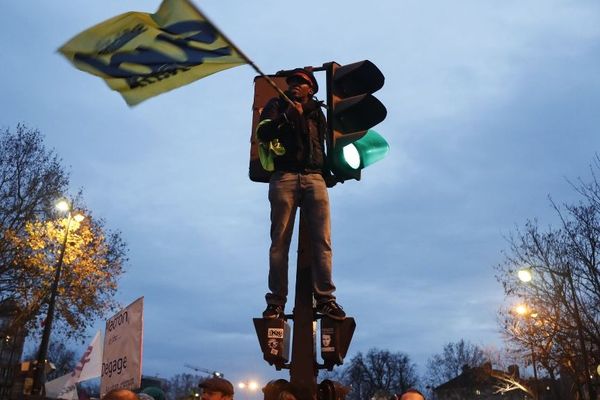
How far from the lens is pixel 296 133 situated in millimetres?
4539

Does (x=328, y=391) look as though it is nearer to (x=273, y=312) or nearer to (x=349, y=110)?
(x=273, y=312)

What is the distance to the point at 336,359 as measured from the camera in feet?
12.6

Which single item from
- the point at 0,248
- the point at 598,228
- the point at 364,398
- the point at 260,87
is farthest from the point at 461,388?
the point at 260,87

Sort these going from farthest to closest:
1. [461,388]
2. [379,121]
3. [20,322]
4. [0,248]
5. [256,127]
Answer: [461,388], [20,322], [0,248], [256,127], [379,121]

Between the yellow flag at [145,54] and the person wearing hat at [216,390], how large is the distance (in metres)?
2.41

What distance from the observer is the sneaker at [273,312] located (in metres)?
4.05

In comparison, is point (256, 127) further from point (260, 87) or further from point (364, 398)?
point (364, 398)

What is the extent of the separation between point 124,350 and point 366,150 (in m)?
4.15

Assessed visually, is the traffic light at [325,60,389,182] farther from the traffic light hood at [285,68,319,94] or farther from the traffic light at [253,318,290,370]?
the traffic light at [253,318,290,370]

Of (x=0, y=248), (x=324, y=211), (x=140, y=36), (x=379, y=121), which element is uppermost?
(x=0, y=248)

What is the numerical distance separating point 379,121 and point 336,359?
1716 millimetres

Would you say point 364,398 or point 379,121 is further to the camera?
point 364,398

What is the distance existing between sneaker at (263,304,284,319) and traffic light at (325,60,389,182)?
3.50 ft

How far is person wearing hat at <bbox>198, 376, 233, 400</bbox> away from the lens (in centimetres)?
487
